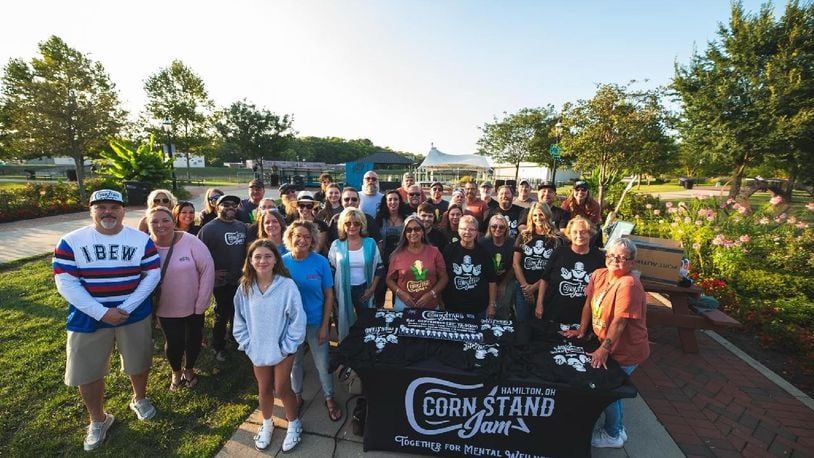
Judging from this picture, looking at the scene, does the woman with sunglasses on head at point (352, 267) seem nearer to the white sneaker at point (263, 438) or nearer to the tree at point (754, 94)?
the white sneaker at point (263, 438)

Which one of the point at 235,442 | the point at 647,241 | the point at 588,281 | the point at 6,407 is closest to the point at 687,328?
the point at 647,241

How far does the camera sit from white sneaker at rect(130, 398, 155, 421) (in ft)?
9.95

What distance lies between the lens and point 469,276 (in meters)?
3.42

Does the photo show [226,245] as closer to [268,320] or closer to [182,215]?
[182,215]

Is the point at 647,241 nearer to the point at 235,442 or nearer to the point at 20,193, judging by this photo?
the point at 235,442

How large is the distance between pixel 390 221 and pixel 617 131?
13.1m

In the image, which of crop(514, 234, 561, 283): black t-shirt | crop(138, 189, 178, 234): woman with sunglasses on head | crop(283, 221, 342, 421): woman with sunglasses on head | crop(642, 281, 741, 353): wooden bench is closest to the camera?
crop(283, 221, 342, 421): woman with sunglasses on head

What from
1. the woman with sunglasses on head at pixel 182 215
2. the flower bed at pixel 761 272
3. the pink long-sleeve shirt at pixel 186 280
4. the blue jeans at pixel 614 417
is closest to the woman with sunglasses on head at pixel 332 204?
the woman with sunglasses on head at pixel 182 215

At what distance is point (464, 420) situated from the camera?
8.29 ft

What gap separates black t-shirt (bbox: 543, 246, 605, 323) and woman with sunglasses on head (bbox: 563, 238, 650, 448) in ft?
0.84

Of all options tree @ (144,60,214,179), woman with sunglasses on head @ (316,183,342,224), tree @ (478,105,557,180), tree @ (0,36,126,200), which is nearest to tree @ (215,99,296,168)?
tree @ (144,60,214,179)

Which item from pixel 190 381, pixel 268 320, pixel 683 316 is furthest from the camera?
pixel 683 316

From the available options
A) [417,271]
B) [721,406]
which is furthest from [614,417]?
[417,271]

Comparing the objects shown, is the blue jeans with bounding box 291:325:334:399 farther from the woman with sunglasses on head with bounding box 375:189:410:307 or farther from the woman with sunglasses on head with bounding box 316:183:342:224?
the woman with sunglasses on head with bounding box 316:183:342:224
